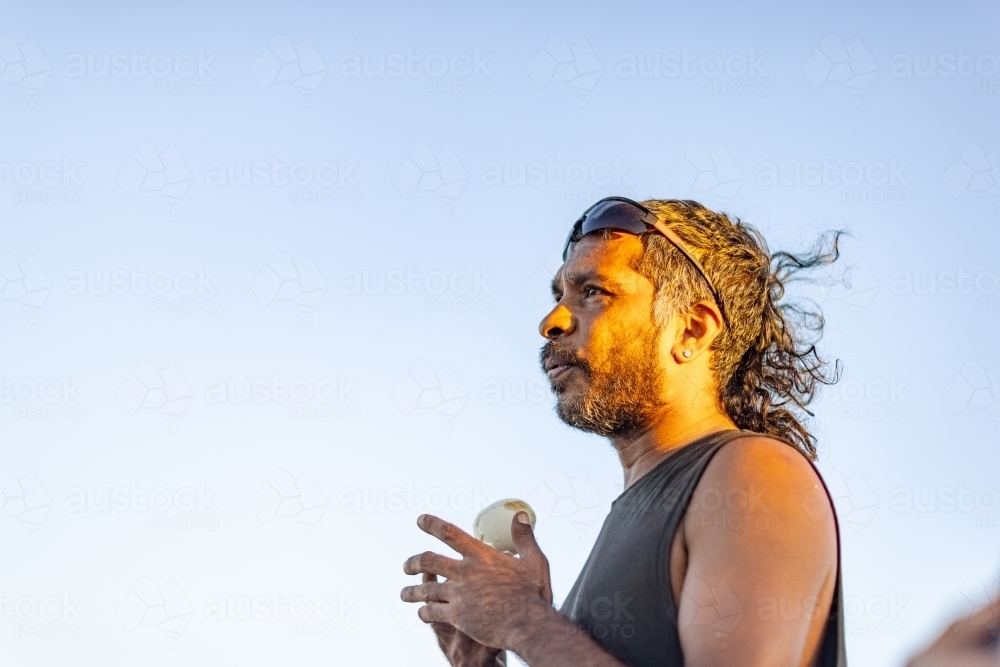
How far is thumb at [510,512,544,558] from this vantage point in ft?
11.0

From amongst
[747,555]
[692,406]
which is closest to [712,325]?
[692,406]

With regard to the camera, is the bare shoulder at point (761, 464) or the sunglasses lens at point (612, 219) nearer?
the bare shoulder at point (761, 464)

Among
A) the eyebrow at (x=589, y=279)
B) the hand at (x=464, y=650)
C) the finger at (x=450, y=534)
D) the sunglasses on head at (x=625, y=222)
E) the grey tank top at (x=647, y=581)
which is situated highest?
the sunglasses on head at (x=625, y=222)

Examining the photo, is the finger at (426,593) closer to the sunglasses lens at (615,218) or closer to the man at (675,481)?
the man at (675,481)

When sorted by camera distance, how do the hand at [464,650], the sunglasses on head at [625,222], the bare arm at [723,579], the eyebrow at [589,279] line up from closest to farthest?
the bare arm at [723,579]
the hand at [464,650]
the eyebrow at [589,279]
the sunglasses on head at [625,222]

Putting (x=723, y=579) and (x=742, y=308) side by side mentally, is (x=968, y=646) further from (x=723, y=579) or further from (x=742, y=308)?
(x=742, y=308)

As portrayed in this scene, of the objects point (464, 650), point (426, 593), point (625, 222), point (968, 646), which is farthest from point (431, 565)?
point (968, 646)

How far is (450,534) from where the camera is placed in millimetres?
3352

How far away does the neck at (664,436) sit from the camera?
372 centimetres

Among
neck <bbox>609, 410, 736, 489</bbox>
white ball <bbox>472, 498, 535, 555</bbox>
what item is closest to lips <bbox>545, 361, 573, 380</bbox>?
neck <bbox>609, 410, 736, 489</bbox>

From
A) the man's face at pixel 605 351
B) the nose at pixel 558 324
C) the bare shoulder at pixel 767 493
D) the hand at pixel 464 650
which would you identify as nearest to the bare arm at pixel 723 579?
the bare shoulder at pixel 767 493

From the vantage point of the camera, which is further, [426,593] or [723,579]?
[426,593]

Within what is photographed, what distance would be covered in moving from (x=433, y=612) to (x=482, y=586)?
24cm

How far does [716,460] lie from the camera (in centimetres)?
322
